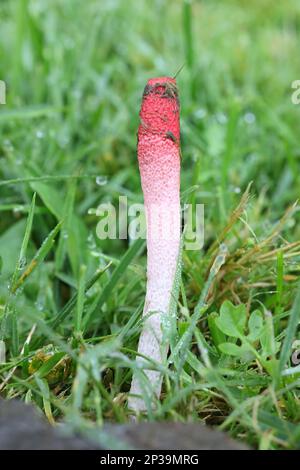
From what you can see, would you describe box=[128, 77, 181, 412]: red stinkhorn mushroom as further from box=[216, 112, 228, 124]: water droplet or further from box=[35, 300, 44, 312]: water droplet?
box=[216, 112, 228, 124]: water droplet

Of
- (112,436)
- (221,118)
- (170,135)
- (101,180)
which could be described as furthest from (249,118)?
(112,436)

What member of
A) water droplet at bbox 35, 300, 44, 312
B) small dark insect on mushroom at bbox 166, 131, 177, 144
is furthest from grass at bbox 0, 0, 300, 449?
small dark insect on mushroom at bbox 166, 131, 177, 144

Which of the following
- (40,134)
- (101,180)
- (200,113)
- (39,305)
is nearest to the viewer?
(39,305)

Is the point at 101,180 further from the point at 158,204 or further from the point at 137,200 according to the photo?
the point at 158,204

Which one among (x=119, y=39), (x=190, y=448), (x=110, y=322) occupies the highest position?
(x=119, y=39)

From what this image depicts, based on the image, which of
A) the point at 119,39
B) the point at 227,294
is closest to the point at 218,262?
the point at 227,294

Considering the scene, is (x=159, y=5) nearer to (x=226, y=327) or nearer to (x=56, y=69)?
(x=56, y=69)
